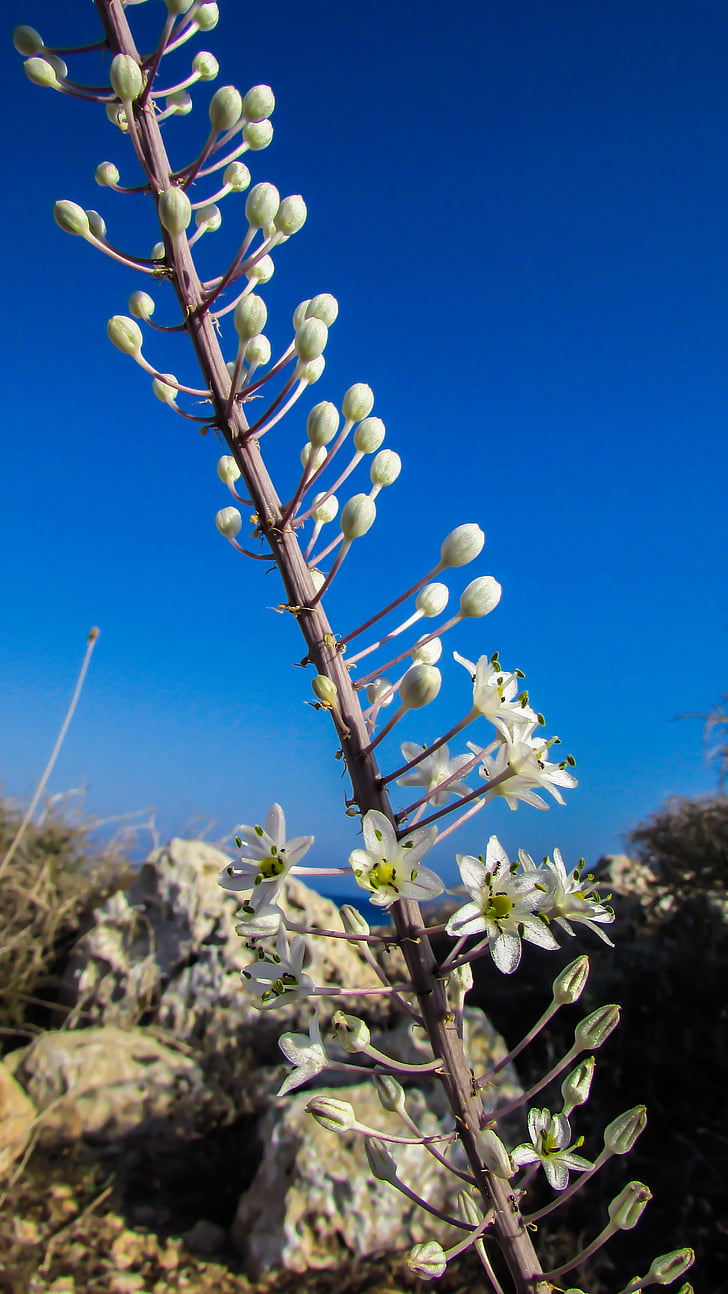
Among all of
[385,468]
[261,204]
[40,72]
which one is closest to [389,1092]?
[385,468]

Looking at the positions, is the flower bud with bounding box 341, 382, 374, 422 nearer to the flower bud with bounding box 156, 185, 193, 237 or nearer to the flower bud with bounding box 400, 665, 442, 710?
the flower bud with bounding box 156, 185, 193, 237

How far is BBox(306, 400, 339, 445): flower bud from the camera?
1.33 metres

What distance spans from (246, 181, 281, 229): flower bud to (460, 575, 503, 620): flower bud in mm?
→ 747

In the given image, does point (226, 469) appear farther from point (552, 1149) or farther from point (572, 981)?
point (552, 1149)

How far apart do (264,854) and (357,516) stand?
575 mm

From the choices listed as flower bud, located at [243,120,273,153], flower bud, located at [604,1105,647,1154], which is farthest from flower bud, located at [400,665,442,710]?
flower bud, located at [243,120,273,153]

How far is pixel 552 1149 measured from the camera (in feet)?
4.16

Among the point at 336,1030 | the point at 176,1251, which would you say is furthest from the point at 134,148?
the point at 176,1251

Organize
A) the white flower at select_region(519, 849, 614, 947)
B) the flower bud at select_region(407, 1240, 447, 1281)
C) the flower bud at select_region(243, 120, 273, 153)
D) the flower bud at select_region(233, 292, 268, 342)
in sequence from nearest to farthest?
the flower bud at select_region(407, 1240, 447, 1281), the white flower at select_region(519, 849, 614, 947), the flower bud at select_region(233, 292, 268, 342), the flower bud at select_region(243, 120, 273, 153)

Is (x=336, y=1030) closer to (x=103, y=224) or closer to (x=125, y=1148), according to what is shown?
(x=103, y=224)

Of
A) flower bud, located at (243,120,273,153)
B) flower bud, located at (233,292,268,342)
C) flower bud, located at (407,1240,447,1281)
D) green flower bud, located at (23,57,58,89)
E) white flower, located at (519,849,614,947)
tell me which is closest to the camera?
flower bud, located at (407,1240,447,1281)

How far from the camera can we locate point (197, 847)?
494 centimetres

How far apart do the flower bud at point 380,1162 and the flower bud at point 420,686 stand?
70cm

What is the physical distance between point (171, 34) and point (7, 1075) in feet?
13.3
